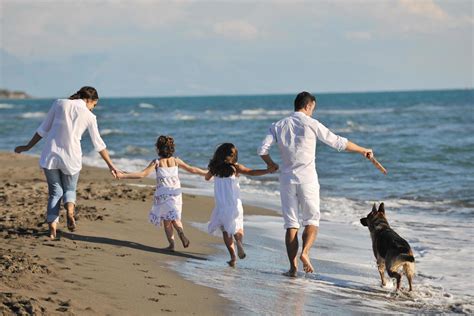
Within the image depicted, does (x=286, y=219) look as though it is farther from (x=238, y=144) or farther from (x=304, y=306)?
(x=238, y=144)

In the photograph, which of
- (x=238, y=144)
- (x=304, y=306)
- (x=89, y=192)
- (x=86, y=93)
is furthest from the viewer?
(x=238, y=144)

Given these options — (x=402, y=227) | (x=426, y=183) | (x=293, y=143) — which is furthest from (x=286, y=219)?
(x=426, y=183)

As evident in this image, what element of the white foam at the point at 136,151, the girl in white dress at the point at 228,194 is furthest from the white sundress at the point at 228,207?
the white foam at the point at 136,151

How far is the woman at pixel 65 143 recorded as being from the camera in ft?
26.6

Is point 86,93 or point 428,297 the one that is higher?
point 86,93

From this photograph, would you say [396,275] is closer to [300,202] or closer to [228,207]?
[300,202]

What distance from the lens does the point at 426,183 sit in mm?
17391

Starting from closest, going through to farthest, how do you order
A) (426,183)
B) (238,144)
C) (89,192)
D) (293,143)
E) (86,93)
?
(293,143) < (86,93) < (89,192) < (426,183) < (238,144)

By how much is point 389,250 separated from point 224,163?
6.58 ft

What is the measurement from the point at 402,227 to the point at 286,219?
13.0ft

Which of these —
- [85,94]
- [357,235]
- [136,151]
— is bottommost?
[357,235]

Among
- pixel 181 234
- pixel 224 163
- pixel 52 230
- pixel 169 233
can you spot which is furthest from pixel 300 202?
pixel 52 230

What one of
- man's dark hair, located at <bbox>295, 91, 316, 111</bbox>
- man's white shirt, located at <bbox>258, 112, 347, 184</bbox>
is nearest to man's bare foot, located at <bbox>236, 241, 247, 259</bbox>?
man's white shirt, located at <bbox>258, 112, 347, 184</bbox>

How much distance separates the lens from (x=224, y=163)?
8203 millimetres
